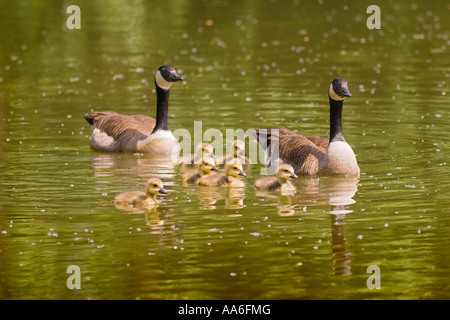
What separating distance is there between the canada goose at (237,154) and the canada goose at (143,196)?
3.02 meters

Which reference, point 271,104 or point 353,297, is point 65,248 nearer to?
point 353,297

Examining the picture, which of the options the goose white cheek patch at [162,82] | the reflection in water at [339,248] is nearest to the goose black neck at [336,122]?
the reflection in water at [339,248]

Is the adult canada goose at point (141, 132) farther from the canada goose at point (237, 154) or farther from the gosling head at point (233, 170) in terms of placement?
the gosling head at point (233, 170)

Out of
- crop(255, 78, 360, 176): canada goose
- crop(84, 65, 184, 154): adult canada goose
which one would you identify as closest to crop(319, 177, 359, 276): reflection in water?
crop(255, 78, 360, 176): canada goose

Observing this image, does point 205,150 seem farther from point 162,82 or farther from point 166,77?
point 162,82

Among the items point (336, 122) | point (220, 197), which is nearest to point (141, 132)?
point (336, 122)

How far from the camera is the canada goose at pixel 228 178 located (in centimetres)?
1436

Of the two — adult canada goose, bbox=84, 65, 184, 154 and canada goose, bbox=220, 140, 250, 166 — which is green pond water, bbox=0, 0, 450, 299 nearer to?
canada goose, bbox=220, 140, 250, 166

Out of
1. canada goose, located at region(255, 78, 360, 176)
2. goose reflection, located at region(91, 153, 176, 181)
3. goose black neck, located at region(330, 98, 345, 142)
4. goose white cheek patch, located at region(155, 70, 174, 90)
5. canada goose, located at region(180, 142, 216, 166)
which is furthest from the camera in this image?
goose white cheek patch, located at region(155, 70, 174, 90)

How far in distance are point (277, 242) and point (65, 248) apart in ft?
8.03

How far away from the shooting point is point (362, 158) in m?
16.3

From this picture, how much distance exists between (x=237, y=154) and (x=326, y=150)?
157cm

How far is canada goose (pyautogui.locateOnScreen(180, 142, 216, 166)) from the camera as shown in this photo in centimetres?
1583

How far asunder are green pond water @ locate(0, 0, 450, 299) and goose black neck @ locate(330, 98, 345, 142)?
67 centimetres
